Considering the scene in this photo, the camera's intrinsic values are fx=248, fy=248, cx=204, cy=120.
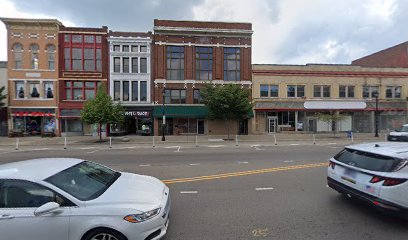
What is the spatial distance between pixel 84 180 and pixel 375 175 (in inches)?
198

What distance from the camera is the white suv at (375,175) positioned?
13.6ft

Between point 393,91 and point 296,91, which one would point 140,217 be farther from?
point 393,91

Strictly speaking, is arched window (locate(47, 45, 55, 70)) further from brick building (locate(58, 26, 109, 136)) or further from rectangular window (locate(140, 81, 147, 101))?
rectangular window (locate(140, 81, 147, 101))

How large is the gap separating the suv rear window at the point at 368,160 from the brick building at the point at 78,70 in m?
29.8

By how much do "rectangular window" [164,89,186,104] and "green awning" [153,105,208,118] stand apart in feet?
3.22

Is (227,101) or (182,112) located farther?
(182,112)

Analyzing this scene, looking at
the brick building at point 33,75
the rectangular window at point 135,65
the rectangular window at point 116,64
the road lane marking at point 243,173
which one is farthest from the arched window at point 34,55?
the road lane marking at point 243,173

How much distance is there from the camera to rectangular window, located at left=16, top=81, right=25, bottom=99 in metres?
29.9

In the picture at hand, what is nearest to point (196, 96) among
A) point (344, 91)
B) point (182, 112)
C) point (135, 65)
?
point (182, 112)

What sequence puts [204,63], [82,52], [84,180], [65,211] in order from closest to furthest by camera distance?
[65,211], [84,180], [82,52], [204,63]

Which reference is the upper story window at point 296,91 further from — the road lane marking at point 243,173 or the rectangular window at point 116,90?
the road lane marking at point 243,173

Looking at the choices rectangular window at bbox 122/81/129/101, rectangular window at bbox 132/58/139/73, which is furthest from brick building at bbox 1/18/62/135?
rectangular window at bbox 132/58/139/73

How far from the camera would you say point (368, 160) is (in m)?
4.88

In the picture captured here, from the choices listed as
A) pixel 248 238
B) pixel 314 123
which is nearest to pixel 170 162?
pixel 248 238
